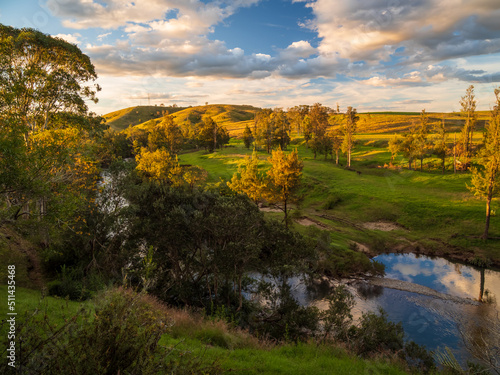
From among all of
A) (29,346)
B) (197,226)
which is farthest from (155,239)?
(29,346)

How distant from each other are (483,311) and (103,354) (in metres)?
30.4

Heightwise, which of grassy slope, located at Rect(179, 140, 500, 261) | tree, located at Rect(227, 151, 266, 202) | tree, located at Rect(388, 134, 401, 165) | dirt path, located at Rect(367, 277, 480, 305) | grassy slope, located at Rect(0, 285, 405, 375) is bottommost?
dirt path, located at Rect(367, 277, 480, 305)

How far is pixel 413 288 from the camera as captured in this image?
28.6m

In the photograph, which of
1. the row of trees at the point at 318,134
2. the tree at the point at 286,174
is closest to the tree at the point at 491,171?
the tree at the point at 286,174

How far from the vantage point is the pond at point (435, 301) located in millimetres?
21562

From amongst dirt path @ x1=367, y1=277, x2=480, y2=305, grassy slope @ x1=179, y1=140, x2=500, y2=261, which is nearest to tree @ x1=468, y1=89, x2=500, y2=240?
grassy slope @ x1=179, y1=140, x2=500, y2=261

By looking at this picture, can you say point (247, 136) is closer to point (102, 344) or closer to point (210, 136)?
point (210, 136)

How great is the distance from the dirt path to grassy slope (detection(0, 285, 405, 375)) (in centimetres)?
1945

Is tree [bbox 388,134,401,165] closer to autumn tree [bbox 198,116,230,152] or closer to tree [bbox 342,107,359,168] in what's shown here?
tree [bbox 342,107,359,168]

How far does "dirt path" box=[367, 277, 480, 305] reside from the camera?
86.7 feet

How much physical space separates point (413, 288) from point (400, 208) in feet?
74.2

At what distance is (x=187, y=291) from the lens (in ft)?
65.2

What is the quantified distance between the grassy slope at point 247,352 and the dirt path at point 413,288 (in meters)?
19.5

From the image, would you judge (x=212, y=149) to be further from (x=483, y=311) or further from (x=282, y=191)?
(x=483, y=311)
